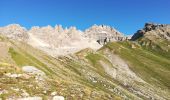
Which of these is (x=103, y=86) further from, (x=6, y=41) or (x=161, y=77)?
(x=161, y=77)

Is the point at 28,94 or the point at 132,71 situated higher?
the point at 132,71

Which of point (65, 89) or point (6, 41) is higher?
point (6, 41)

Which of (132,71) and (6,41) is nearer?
(6,41)

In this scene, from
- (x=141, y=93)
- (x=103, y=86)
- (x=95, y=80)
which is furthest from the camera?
(x=141, y=93)

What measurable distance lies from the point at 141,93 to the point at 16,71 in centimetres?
10902

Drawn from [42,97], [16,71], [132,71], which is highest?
[132,71]

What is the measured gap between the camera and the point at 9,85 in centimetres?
2255

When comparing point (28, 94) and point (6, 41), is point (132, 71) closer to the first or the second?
point (6, 41)

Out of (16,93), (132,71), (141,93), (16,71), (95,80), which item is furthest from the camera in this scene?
(132,71)

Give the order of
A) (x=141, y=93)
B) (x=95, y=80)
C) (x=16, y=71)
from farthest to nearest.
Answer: (x=141, y=93), (x=95, y=80), (x=16, y=71)

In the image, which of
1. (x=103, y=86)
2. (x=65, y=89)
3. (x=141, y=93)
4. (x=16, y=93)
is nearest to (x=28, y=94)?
(x=16, y=93)

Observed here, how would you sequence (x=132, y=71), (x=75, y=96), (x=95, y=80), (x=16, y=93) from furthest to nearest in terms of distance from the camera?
1. (x=132, y=71)
2. (x=95, y=80)
3. (x=75, y=96)
4. (x=16, y=93)

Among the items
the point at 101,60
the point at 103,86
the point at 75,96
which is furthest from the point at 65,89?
the point at 101,60

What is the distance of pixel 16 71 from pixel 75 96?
6.68m
